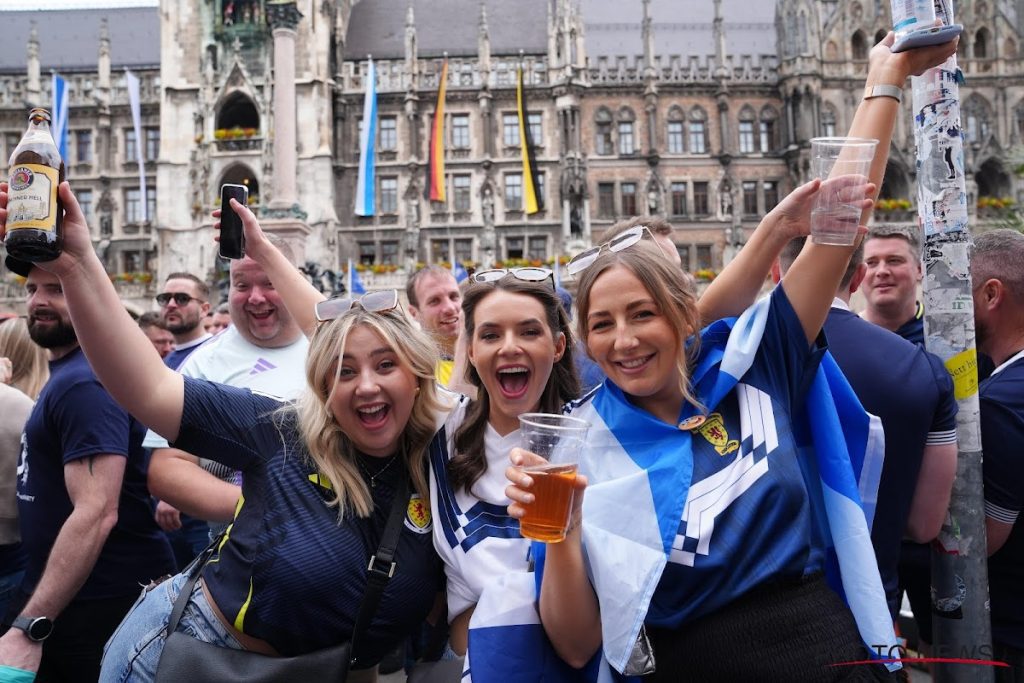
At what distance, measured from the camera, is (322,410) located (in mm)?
2486

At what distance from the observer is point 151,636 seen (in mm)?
2359

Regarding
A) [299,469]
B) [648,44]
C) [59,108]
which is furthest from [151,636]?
[648,44]

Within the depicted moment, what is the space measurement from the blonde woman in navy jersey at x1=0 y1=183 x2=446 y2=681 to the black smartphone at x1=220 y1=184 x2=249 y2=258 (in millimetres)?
730

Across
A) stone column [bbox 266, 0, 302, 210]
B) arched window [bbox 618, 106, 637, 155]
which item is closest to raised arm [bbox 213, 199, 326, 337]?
stone column [bbox 266, 0, 302, 210]

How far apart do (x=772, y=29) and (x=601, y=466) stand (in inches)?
1625

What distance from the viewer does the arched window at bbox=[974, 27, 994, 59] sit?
3378 centimetres

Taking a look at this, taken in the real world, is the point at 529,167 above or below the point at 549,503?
above

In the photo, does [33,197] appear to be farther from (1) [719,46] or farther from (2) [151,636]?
(1) [719,46]

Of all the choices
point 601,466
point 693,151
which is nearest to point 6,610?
point 601,466

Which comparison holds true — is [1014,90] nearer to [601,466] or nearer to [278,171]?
[278,171]

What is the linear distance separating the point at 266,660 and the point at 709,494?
1.43m

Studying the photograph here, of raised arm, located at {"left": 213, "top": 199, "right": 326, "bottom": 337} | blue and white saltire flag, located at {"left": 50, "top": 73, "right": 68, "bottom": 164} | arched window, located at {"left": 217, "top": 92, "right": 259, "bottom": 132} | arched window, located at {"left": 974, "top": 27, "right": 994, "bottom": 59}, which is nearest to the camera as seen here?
raised arm, located at {"left": 213, "top": 199, "right": 326, "bottom": 337}

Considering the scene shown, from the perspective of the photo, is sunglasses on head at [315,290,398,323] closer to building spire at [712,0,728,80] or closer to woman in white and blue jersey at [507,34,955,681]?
woman in white and blue jersey at [507,34,955,681]

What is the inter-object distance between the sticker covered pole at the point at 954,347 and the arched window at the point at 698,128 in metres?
33.2
